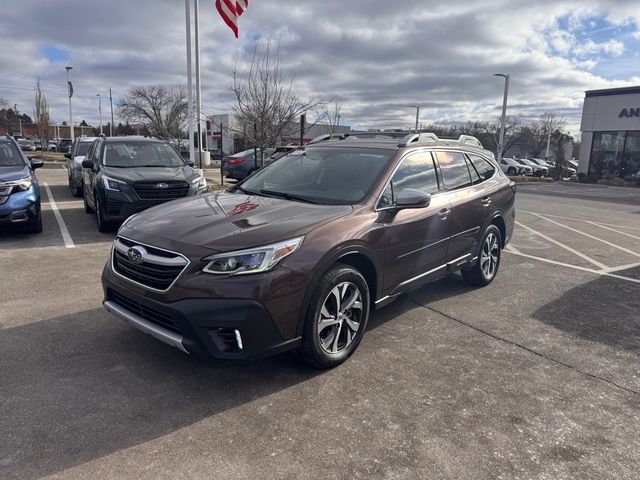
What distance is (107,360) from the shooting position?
3633mm

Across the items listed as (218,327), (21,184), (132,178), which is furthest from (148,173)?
(218,327)

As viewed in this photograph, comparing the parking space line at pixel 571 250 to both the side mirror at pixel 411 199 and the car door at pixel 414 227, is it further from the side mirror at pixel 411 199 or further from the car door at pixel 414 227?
the side mirror at pixel 411 199

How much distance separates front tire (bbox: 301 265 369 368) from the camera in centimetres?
332

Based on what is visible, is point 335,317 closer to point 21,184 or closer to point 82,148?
point 21,184

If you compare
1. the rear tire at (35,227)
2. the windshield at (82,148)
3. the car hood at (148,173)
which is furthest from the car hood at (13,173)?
the windshield at (82,148)

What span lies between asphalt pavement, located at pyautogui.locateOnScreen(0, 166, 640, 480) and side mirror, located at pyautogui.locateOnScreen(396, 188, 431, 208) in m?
1.20

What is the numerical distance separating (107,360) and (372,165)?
269 centimetres

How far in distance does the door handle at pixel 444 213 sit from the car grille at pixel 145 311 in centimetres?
270

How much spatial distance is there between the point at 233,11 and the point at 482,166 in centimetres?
1316

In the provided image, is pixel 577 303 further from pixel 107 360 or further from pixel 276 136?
pixel 276 136

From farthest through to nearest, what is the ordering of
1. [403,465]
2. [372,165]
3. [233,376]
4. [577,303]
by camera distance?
1. [577,303]
2. [372,165]
3. [233,376]
4. [403,465]

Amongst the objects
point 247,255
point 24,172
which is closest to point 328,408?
point 247,255

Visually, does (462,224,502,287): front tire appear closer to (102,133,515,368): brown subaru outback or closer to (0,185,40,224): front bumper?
(102,133,515,368): brown subaru outback

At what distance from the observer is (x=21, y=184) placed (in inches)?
289
